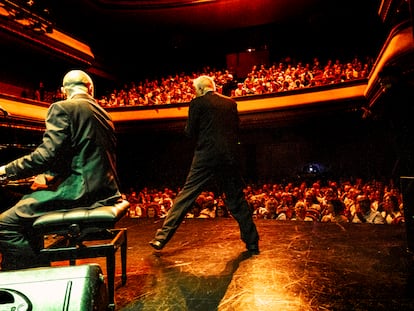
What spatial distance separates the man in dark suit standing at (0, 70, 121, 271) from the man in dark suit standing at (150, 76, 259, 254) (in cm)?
79

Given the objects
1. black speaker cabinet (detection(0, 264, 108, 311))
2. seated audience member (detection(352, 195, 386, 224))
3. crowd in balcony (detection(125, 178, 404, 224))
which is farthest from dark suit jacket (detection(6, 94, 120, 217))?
seated audience member (detection(352, 195, 386, 224))

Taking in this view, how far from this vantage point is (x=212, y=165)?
A: 267 centimetres

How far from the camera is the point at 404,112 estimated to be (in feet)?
8.86

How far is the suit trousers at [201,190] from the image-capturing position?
8.75ft

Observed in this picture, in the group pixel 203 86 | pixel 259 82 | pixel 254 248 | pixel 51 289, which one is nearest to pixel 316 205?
pixel 254 248

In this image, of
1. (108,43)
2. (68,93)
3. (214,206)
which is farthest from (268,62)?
(68,93)

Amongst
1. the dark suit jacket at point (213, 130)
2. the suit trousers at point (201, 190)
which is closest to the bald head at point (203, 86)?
the dark suit jacket at point (213, 130)

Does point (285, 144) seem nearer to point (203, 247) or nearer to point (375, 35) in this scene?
point (375, 35)

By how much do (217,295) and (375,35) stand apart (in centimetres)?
1013

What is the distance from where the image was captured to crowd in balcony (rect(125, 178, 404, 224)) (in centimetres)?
496

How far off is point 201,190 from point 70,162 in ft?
3.71

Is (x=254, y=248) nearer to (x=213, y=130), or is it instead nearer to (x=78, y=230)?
(x=213, y=130)

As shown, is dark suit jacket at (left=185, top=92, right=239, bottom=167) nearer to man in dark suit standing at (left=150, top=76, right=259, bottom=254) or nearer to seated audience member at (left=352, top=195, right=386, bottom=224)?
man in dark suit standing at (left=150, top=76, right=259, bottom=254)

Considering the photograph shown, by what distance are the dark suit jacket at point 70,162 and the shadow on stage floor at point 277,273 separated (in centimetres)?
67
